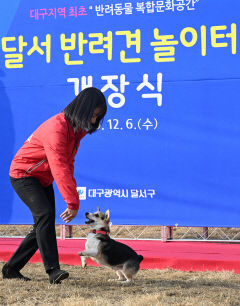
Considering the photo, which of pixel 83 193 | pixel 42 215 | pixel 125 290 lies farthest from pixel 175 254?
pixel 42 215

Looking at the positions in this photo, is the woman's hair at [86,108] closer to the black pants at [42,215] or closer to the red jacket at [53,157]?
the red jacket at [53,157]

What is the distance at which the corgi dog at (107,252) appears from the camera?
407 centimetres

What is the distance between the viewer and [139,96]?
19.3 feet

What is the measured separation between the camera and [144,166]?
589cm

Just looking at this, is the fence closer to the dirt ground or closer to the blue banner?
the blue banner

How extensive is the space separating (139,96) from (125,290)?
259cm

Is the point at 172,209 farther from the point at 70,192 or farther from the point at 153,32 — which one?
the point at 70,192

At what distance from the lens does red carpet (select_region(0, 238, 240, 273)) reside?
16.8ft

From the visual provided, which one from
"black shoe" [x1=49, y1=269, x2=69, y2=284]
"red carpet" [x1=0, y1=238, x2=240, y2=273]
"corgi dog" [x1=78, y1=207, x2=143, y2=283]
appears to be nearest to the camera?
"black shoe" [x1=49, y1=269, x2=69, y2=284]

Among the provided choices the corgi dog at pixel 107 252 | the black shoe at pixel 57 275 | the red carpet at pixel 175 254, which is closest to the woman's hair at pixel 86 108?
the corgi dog at pixel 107 252

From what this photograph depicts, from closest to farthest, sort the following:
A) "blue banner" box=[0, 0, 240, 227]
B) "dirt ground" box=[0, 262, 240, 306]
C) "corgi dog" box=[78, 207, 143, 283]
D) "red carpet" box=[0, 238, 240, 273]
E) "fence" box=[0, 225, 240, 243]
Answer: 1. "dirt ground" box=[0, 262, 240, 306]
2. "corgi dog" box=[78, 207, 143, 283]
3. "red carpet" box=[0, 238, 240, 273]
4. "blue banner" box=[0, 0, 240, 227]
5. "fence" box=[0, 225, 240, 243]

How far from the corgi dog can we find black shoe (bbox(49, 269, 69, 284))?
0.25m

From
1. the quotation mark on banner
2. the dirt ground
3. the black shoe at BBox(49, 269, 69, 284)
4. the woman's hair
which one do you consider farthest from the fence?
the woman's hair

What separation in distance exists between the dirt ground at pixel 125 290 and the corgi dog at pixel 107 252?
0.13m
